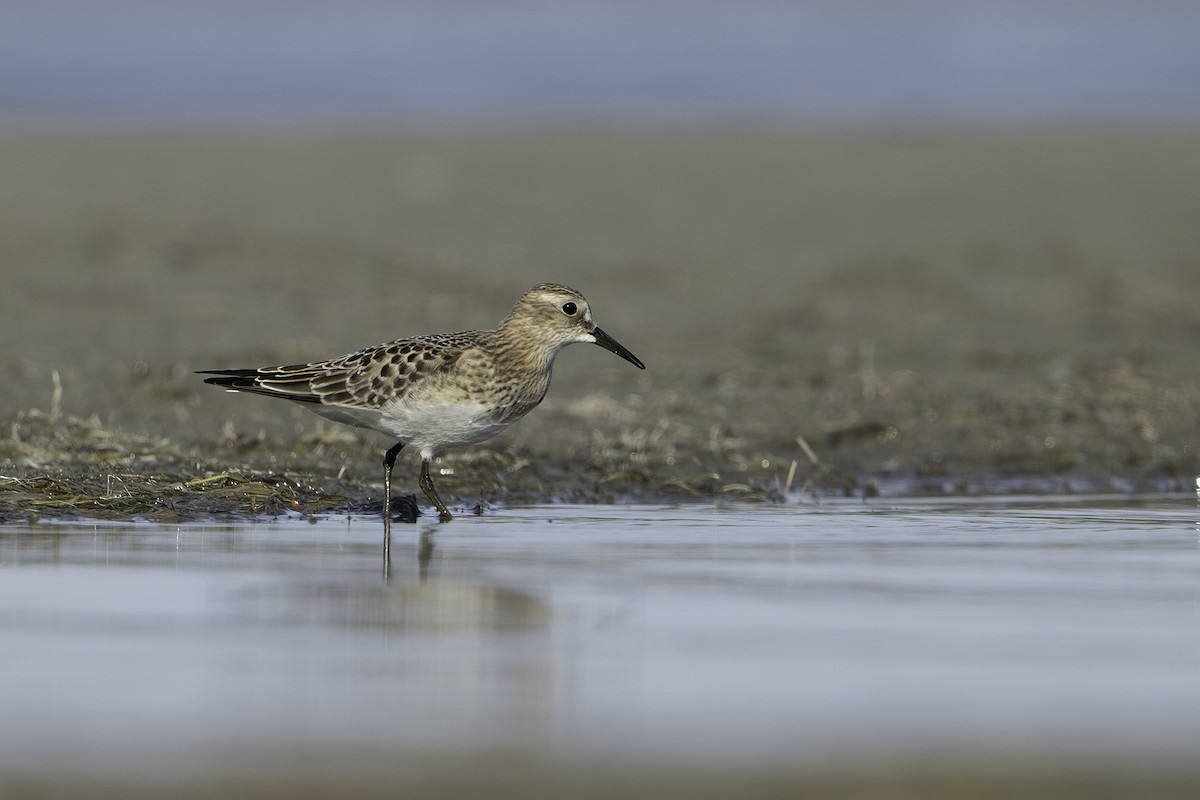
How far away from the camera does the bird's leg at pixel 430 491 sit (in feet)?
31.4

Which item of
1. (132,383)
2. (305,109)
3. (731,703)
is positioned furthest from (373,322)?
(305,109)

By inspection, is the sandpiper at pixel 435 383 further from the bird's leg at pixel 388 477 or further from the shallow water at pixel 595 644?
the shallow water at pixel 595 644

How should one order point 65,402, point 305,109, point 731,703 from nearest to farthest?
point 731,703 < point 65,402 < point 305,109

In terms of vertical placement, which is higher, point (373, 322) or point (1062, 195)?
point (1062, 195)

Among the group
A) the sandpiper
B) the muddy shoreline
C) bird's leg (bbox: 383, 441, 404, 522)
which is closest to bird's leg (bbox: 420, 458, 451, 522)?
Result: the sandpiper

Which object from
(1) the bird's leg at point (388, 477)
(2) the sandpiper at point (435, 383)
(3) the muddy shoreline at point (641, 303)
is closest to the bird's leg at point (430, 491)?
(2) the sandpiper at point (435, 383)

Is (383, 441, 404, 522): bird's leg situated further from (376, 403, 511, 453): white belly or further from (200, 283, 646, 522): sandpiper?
(376, 403, 511, 453): white belly

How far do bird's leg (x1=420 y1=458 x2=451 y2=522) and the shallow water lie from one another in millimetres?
402

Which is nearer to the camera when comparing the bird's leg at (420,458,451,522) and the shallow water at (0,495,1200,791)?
the shallow water at (0,495,1200,791)

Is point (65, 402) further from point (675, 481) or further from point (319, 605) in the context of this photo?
point (319, 605)

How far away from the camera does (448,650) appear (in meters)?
5.89

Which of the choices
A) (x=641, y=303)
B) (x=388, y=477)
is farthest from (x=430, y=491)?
(x=641, y=303)

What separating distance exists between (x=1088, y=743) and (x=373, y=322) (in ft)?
37.4

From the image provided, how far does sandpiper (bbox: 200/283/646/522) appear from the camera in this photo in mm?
9766
